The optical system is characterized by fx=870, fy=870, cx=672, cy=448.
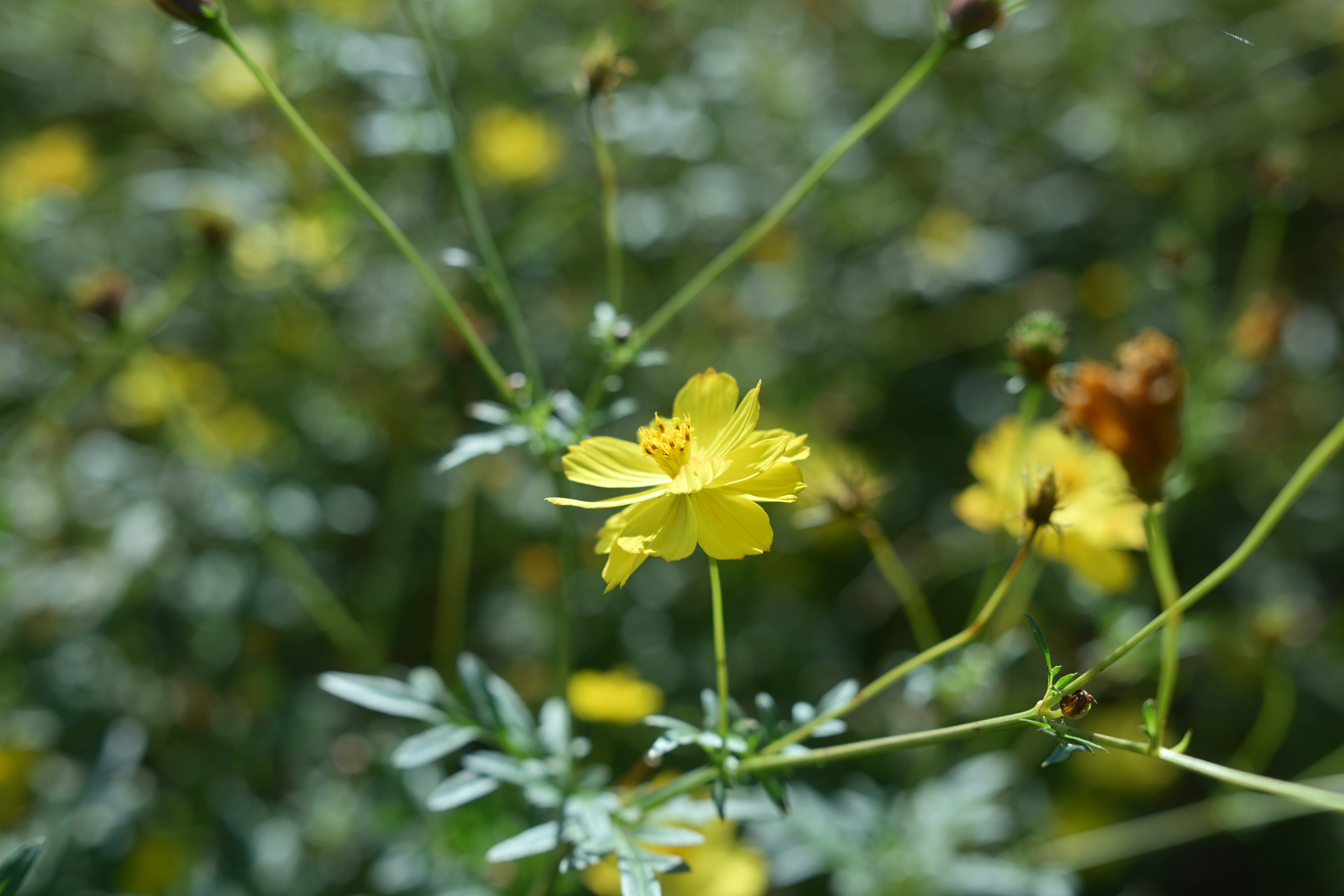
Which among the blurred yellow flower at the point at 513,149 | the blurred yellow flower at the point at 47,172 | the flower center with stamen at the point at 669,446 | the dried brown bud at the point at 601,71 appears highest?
the dried brown bud at the point at 601,71

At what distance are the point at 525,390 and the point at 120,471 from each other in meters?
1.70

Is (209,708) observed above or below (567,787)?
below

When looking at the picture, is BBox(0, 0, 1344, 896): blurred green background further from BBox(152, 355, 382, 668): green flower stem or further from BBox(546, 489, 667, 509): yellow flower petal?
BBox(546, 489, 667, 509): yellow flower petal

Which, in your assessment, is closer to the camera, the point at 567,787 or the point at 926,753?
the point at 567,787

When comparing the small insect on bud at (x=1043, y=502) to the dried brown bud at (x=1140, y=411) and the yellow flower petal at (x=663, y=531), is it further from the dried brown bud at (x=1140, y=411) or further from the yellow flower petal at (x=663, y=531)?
the yellow flower petal at (x=663, y=531)

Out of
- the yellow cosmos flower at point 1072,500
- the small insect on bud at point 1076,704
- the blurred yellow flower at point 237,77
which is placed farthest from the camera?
the blurred yellow flower at point 237,77

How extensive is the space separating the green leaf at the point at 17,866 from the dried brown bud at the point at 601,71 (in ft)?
3.99

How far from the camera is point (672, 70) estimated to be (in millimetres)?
3076

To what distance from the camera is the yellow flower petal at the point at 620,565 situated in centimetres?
93

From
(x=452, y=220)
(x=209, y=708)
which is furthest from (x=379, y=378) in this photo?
(x=209, y=708)

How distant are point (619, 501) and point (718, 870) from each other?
3.68 ft

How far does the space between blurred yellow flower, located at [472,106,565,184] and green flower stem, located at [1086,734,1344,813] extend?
2137 mm

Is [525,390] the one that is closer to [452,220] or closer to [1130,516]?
[1130,516]

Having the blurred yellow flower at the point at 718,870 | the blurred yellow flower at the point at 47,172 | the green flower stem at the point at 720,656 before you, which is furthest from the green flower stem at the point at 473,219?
the blurred yellow flower at the point at 47,172
